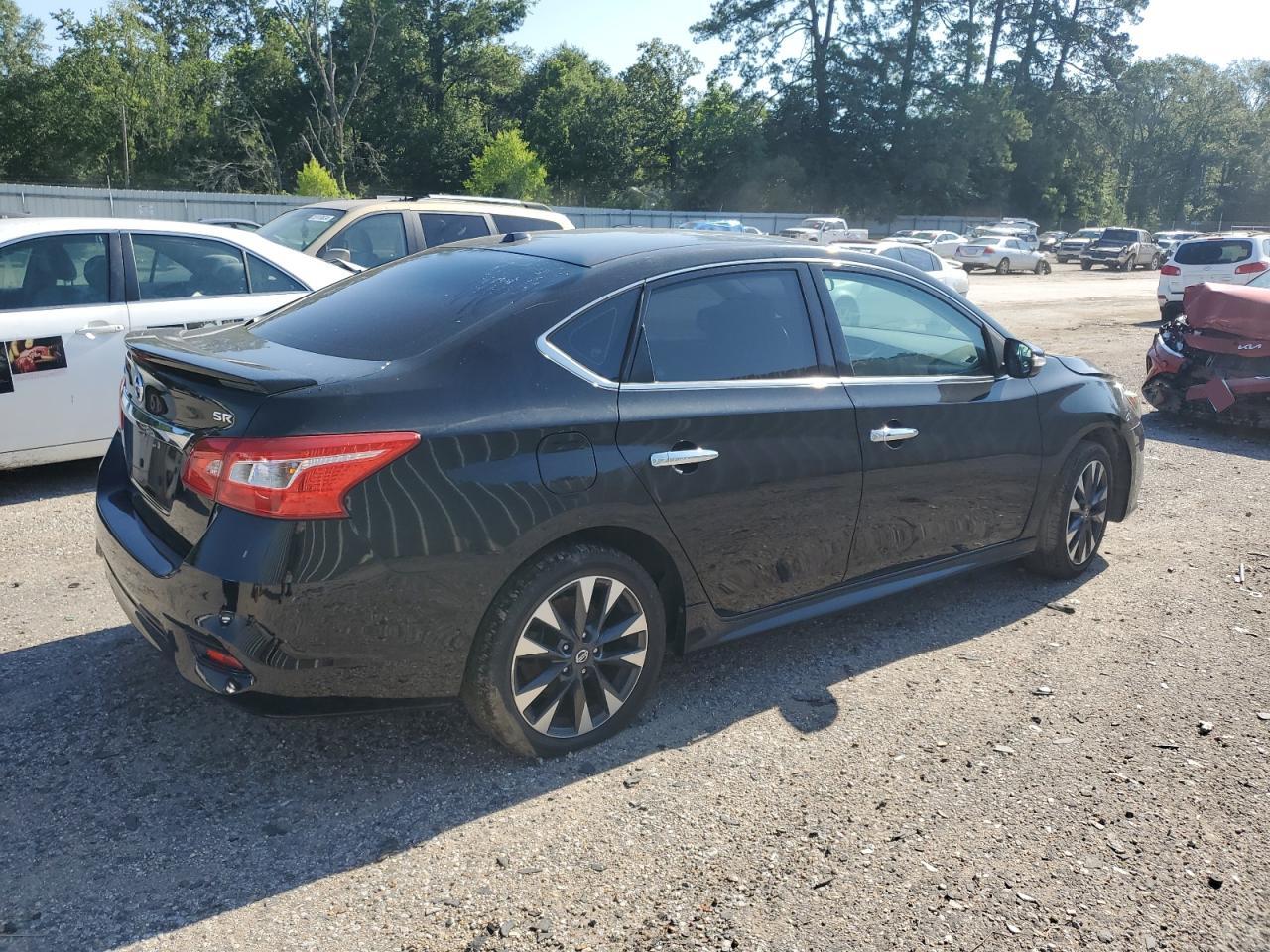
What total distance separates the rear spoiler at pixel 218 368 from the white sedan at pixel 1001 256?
3734 centimetres

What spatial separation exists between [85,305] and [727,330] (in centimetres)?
429

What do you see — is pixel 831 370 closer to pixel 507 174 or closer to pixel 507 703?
pixel 507 703

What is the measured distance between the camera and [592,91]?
6034cm

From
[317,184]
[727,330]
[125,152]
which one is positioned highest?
[125,152]

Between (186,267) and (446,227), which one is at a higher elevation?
(446,227)

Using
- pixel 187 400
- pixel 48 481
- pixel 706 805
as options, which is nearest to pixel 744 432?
pixel 706 805

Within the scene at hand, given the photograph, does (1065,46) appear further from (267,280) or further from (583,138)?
(267,280)

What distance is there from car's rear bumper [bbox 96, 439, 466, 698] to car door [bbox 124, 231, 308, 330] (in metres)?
3.74

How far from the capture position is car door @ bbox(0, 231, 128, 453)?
19.8ft

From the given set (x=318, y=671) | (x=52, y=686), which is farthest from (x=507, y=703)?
(x=52, y=686)

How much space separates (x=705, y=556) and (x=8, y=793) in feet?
7.47

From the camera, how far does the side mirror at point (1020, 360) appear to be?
4.93 meters

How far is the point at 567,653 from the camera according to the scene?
3.47m

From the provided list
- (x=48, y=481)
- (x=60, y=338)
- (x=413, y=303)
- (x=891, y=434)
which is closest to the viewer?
(x=413, y=303)
